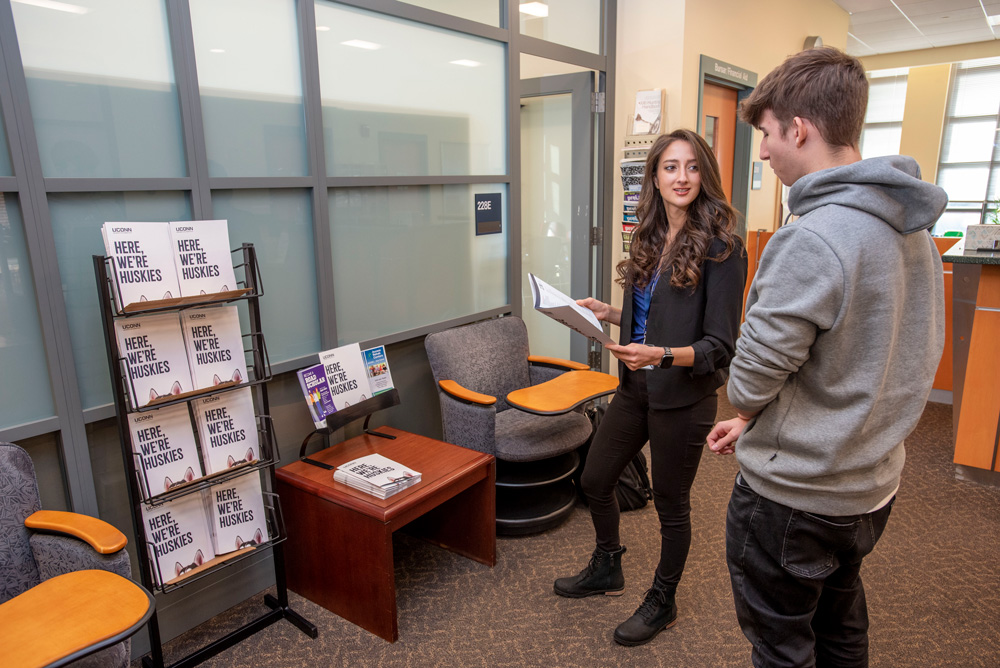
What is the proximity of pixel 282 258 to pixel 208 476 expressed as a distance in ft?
2.71

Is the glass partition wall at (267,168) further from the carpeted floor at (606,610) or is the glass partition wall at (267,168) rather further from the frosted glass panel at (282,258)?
the carpeted floor at (606,610)

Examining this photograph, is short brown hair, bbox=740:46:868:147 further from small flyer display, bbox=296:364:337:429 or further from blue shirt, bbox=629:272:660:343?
small flyer display, bbox=296:364:337:429

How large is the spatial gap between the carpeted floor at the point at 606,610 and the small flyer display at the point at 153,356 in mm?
921

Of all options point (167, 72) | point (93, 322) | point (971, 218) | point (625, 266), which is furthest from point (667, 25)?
point (971, 218)

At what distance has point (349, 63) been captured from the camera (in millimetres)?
2469

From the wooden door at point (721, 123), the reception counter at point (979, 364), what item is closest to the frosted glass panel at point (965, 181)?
the wooden door at point (721, 123)

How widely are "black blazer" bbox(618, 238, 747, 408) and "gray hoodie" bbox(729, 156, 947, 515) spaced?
1.91 ft

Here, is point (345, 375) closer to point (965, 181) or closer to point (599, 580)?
point (599, 580)

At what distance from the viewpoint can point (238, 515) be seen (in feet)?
6.83

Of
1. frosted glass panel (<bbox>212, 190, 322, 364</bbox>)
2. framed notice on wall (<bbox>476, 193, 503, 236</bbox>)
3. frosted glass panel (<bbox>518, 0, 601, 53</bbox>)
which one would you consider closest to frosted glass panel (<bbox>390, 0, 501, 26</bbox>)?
frosted glass panel (<bbox>518, 0, 601, 53</bbox>)

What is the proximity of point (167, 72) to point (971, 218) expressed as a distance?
10.5 m

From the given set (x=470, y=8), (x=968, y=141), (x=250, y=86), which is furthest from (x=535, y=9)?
(x=968, y=141)

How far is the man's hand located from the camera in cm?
136

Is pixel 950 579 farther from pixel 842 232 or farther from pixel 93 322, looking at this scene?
pixel 93 322
